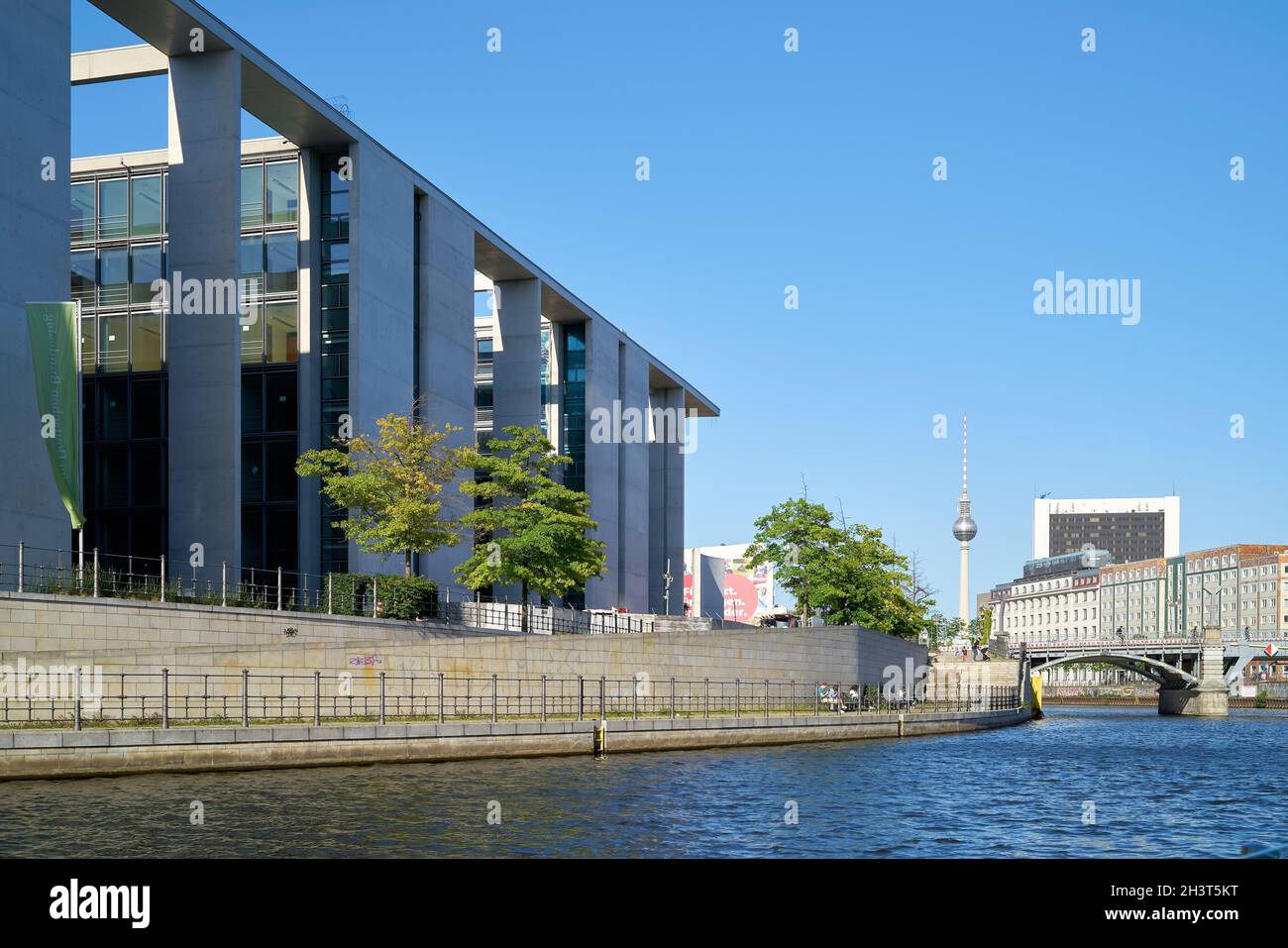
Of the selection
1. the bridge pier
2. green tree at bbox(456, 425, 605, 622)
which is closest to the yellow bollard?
green tree at bbox(456, 425, 605, 622)

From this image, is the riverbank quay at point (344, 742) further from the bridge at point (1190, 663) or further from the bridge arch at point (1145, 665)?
the bridge arch at point (1145, 665)

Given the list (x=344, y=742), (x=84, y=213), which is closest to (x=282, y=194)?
(x=84, y=213)

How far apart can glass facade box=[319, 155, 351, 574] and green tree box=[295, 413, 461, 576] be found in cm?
389

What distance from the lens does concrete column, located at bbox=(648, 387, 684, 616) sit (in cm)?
10594

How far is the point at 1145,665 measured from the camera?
127 m

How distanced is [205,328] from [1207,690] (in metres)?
98.2

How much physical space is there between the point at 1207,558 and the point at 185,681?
574 feet

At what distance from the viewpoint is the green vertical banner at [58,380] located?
37281 millimetres

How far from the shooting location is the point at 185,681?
109ft

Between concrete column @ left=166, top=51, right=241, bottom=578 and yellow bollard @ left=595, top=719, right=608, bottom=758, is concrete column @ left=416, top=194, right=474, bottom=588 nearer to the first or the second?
concrete column @ left=166, top=51, right=241, bottom=578

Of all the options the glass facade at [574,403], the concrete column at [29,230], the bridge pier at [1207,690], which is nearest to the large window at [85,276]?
the concrete column at [29,230]

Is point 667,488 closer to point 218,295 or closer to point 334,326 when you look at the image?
point 334,326

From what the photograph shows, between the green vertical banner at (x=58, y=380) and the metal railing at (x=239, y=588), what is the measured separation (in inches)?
72.8

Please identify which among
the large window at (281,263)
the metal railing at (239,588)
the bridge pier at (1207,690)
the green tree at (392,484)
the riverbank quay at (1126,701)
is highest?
the large window at (281,263)
